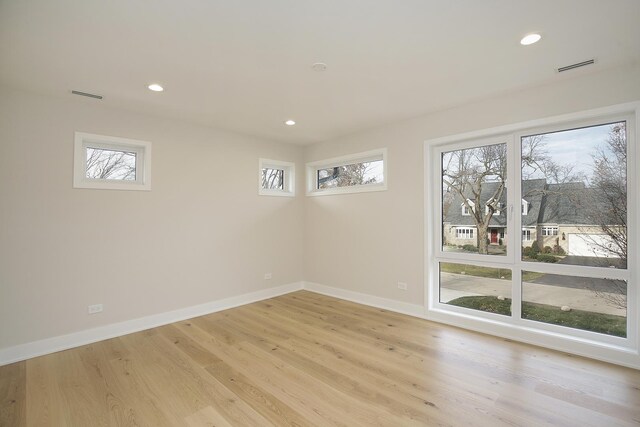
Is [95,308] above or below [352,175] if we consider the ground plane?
below

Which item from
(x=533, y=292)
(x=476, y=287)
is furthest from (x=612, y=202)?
(x=476, y=287)

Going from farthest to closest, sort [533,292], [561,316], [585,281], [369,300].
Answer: [369,300], [533,292], [561,316], [585,281]

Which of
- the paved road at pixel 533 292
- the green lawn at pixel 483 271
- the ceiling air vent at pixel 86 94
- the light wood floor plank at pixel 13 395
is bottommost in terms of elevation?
the light wood floor plank at pixel 13 395

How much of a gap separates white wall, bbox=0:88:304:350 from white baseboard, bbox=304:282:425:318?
2.97 feet

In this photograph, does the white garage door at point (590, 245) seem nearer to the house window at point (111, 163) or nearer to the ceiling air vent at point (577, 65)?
the ceiling air vent at point (577, 65)

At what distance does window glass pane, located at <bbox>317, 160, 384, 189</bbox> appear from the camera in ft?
15.2

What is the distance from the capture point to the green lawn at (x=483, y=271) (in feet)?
10.8

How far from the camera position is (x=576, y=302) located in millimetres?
3047

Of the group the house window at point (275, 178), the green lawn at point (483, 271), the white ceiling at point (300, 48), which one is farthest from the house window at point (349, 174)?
the green lawn at point (483, 271)

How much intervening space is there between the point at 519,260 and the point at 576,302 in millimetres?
609

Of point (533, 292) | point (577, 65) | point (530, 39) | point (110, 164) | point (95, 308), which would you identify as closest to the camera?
point (530, 39)

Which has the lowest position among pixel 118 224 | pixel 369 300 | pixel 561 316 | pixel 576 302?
pixel 369 300

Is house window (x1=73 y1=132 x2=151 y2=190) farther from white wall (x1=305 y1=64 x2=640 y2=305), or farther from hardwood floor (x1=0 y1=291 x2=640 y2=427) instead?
white wall (x1=305 y1=64 x2=640 y2=305)

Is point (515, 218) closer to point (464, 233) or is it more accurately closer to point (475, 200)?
point (475, 200)
